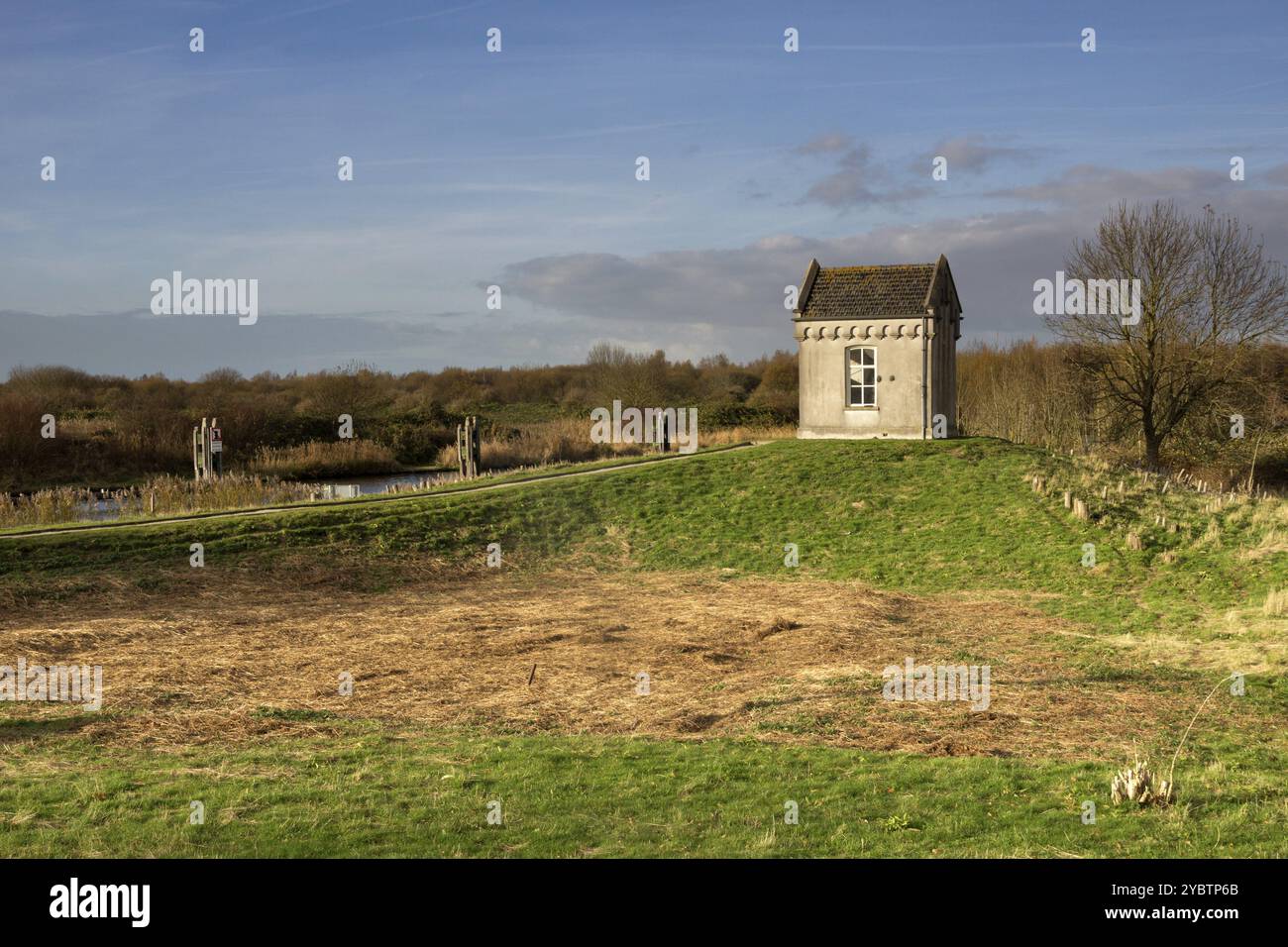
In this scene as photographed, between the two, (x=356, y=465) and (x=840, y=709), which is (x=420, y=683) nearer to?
(x=840, y=709)

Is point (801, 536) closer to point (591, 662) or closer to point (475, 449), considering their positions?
point (591, 662)

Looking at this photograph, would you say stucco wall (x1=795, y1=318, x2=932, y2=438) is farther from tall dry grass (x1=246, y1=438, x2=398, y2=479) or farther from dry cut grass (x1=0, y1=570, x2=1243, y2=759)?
tall dry grass (x1=246, y1=438, x2=398, y2=479)

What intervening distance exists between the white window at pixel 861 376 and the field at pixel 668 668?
4208mm

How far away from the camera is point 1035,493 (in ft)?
89.5

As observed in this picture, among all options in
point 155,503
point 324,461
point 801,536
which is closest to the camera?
point 801,536

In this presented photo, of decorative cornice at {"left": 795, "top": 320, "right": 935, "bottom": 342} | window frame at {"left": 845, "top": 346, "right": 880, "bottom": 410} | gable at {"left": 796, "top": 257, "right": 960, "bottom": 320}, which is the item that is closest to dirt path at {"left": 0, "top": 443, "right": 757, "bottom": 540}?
window frame at {"left": 845, "top": 346, "right": 880, "bottom": 410}

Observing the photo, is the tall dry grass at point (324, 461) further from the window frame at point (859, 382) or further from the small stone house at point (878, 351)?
the window frame at point (859, 382)

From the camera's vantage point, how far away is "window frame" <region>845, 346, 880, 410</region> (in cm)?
3388

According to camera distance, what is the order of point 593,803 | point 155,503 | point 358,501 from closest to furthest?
1. point 593,803
2. point 358,501
3. point 155,503

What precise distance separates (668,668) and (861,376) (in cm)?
2108

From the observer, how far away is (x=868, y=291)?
34438mm

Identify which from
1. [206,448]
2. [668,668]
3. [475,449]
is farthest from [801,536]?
[206,448]

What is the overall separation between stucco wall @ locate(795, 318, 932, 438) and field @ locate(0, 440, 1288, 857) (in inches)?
148
